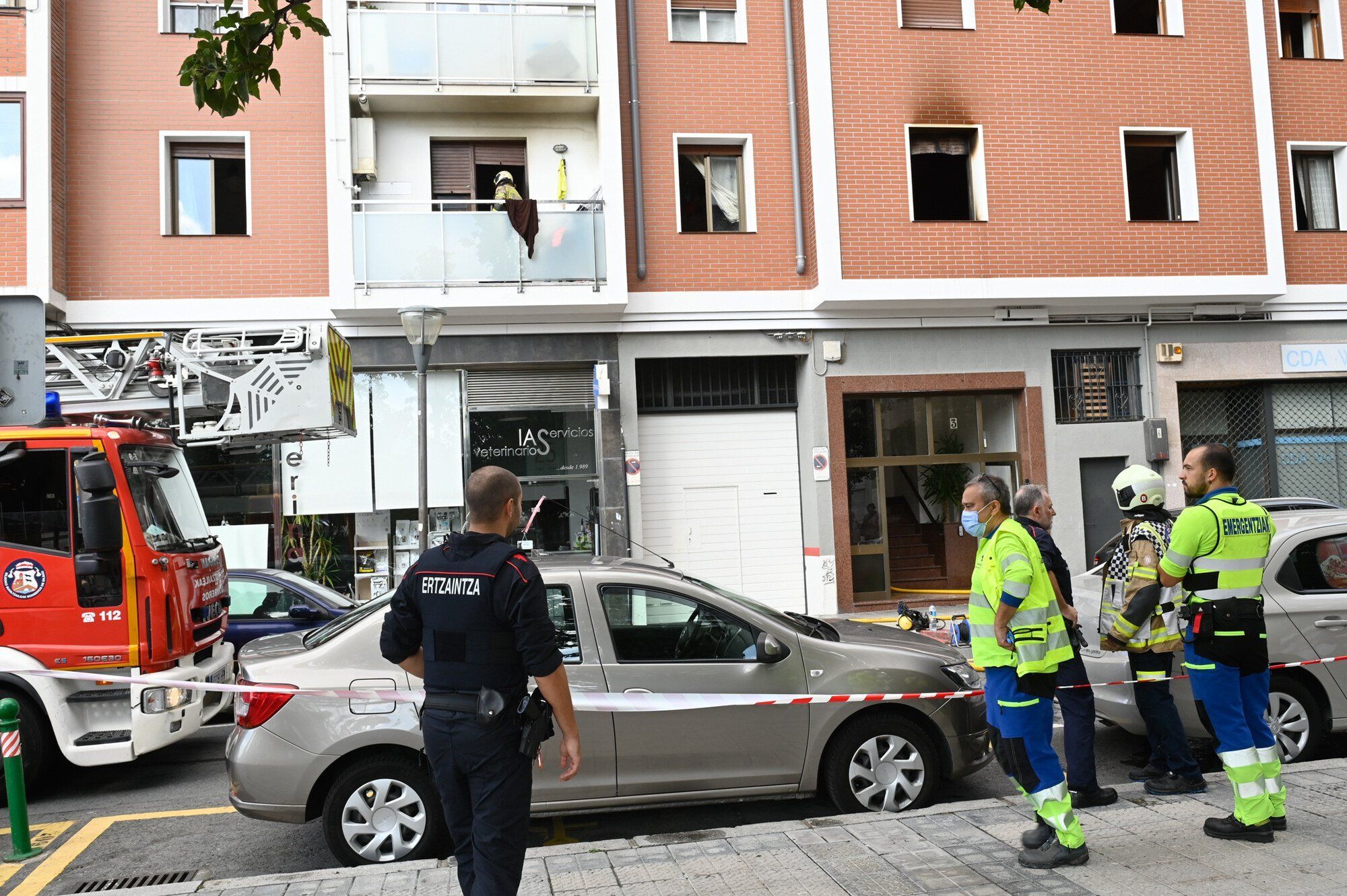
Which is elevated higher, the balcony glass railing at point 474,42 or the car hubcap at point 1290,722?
the balcony glass railing at point 474,42

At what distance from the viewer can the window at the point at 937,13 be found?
51.4 ft

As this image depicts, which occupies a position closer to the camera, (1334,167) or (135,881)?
(135,881)

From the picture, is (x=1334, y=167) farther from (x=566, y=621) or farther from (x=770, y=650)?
(x=566, y=621)

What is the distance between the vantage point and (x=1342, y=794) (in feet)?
18.3

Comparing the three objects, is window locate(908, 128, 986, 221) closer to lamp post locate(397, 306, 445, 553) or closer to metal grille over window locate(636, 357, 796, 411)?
metal grille over window locate(636, 357, 796, 411)

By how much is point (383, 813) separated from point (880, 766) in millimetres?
2696

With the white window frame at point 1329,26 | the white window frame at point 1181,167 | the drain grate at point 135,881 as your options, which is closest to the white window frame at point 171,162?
the drain grate at point 135,881

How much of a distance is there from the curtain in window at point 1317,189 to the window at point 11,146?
18768 millimetres

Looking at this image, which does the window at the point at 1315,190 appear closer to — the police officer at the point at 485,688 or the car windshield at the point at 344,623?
the car windshield at the point at 344,623

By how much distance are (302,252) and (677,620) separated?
35.3 ft

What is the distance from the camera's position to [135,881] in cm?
550

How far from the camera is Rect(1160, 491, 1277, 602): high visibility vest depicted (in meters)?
5.24

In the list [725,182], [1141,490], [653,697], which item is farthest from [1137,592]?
[725,182]

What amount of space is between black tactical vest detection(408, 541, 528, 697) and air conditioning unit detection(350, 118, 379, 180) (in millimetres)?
12103
